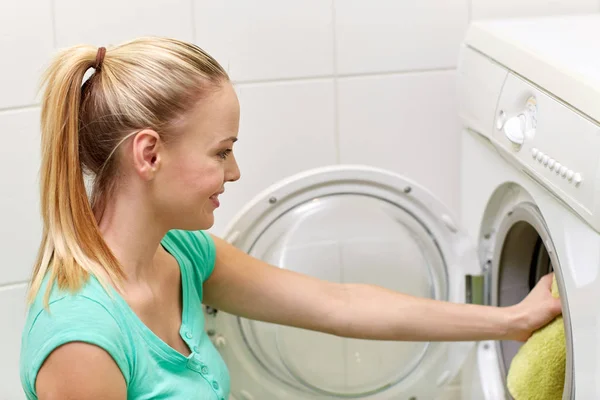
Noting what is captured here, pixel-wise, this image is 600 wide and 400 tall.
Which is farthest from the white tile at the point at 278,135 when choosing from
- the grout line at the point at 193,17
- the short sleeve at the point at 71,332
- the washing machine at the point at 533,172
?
the short sleeve at the point at 71,332

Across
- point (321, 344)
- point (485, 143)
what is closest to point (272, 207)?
point (321, 344)

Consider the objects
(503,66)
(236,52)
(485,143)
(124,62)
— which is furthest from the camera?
(236,52)

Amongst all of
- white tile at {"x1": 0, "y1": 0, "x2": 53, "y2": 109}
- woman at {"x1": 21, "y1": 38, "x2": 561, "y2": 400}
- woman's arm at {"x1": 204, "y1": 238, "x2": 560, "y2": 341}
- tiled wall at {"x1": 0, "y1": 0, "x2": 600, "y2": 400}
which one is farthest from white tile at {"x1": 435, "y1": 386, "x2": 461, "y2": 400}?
white tile at {"x1": 0, "y1": 0, "x2": 53, "y2": 109}

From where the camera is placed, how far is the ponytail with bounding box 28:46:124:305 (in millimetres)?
1008

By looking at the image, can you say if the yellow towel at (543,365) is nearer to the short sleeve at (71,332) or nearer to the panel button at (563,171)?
the panel button at (563,171)

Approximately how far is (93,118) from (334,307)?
18.5 inches

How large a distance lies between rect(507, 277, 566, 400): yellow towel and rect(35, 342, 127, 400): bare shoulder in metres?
0.59

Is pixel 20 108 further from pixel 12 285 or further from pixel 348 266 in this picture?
pixel 348 266

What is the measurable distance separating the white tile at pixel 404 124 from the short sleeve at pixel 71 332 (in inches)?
26.5

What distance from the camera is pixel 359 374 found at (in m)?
1.42

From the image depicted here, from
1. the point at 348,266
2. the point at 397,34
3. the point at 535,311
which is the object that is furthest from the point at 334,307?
the point at 397,34

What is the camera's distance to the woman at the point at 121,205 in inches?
38.2

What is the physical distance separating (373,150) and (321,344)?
0.37 m

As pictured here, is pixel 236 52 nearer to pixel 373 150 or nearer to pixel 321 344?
pixel 373 150
